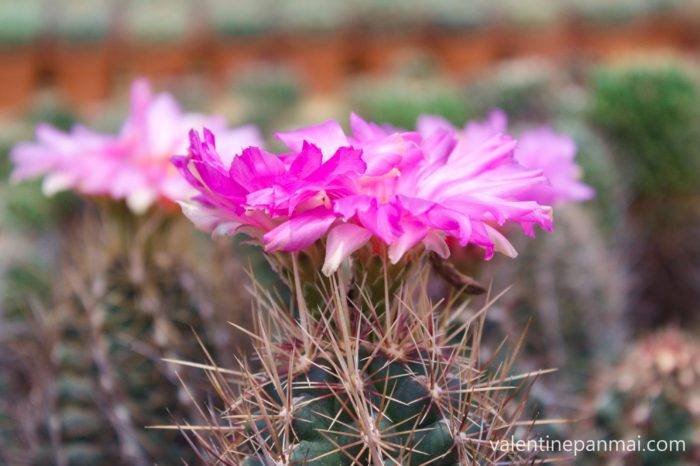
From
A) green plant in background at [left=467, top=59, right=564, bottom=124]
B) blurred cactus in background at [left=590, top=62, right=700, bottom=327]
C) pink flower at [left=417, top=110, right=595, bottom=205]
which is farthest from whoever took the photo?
green plant in background at [left=467, top=59, right=564, bottom=124]

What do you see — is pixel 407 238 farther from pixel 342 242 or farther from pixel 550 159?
pixel 550 159

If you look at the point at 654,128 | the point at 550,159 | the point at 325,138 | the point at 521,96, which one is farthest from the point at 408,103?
the point at 325,138

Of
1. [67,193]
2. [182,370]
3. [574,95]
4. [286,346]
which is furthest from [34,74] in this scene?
[286,346]

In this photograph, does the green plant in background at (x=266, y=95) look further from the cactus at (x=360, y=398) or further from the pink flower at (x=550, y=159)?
the cactus at (x=360, y=398)

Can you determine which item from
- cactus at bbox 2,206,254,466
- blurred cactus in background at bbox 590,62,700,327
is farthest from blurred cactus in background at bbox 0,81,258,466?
blurred cactus in background at bbox 590,62,700,327

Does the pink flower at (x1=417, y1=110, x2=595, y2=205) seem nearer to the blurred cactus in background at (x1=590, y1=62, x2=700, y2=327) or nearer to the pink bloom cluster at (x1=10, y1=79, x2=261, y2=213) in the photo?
the pink bloom cluster at (x1=10, y1=79, x2=261, y2=213)

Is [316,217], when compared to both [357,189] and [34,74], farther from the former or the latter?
[34,74]
